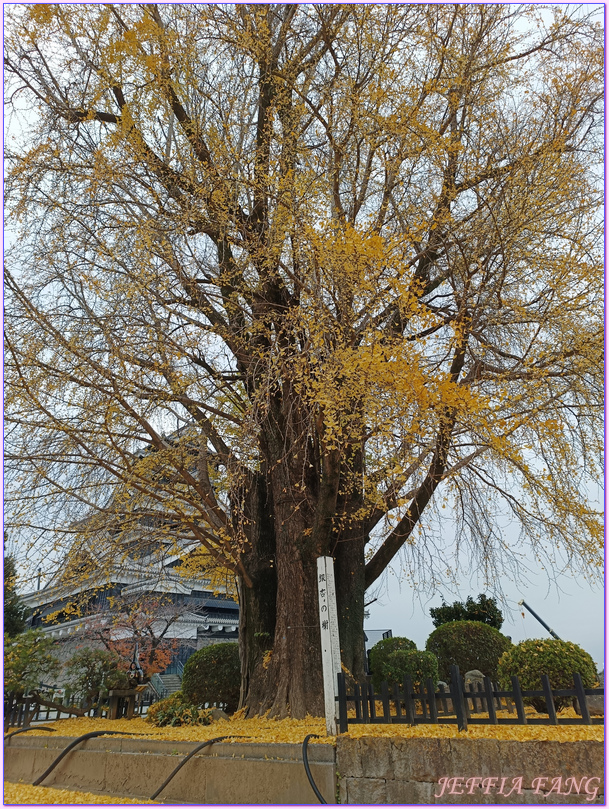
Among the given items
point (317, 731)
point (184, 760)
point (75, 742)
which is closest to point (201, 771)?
point (184, 760)

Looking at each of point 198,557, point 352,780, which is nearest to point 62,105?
point 198,557

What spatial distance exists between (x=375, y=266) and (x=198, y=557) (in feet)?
20.9

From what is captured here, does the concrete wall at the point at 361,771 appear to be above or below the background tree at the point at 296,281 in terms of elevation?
below

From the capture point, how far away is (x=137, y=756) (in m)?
5.44

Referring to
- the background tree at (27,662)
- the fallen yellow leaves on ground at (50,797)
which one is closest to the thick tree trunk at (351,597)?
the fallen yellow leaves on ground at (50,797)

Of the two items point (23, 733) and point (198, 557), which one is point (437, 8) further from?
point (23, 733)

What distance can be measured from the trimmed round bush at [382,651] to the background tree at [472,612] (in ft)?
6.15

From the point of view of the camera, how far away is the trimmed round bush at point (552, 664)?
602cm

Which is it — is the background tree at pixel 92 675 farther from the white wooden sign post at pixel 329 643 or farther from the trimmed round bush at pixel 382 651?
the white wooden sign post at pixel 329 643

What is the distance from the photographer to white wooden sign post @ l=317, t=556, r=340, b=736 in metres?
4.79

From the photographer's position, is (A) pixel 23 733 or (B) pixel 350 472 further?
(A) pixel 23 733

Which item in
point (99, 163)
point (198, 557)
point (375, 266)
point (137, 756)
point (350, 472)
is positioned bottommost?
point (137, 756)

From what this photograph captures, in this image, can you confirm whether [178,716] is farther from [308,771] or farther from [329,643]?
[308,771]

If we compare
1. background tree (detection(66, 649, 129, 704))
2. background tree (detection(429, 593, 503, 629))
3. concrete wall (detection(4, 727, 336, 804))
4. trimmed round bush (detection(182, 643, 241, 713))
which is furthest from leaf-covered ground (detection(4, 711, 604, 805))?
background tree (detection(429, 593, 503, 629))
